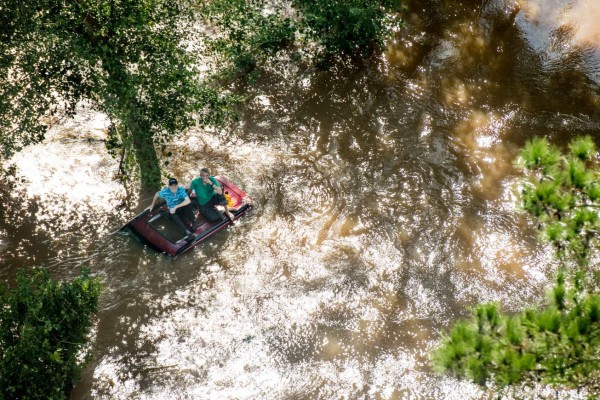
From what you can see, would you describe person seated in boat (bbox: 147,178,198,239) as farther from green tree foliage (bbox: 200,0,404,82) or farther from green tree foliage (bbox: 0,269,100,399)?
green tree foliage (bbox: 200,0,404,82)

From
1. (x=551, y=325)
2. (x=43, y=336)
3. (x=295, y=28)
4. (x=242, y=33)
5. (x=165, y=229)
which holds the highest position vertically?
(x=295, y=28)

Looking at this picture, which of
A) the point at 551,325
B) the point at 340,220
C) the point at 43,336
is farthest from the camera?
the point at 340,220

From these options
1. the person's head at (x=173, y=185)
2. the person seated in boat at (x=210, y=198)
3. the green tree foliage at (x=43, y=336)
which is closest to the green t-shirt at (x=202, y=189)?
the person seated in boat at (x=210, y=198)

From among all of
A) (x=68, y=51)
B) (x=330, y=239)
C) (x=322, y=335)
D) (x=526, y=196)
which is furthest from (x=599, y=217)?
(x=68, y=51)

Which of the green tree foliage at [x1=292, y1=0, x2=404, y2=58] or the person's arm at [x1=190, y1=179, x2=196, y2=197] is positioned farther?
the green tree foliage at [x1=292, y1=0, x2=404, y2=58]

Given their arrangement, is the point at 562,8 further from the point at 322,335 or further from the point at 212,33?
the point at 322,335

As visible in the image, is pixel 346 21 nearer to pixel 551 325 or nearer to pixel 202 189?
pixel 202 189

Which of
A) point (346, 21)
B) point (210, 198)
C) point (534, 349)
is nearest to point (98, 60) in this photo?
point (210, 198)

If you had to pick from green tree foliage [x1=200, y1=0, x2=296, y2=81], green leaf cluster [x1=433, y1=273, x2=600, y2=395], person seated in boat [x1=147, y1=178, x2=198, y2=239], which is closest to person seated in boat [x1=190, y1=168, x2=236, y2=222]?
person seated in boat [x1=147, y1=178, x2=198, y2=239]
